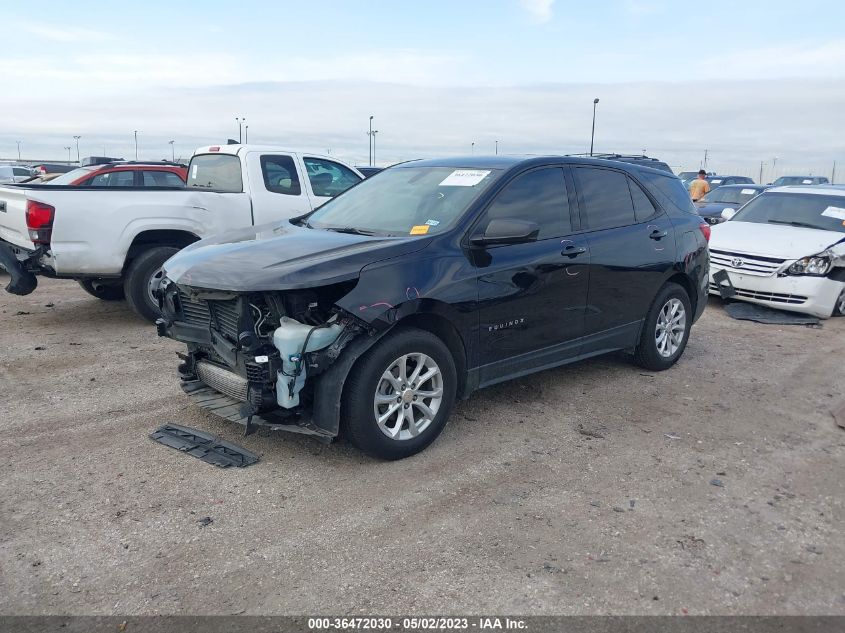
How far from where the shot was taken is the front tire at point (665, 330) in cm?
603

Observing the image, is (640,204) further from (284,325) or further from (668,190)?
(284,325)

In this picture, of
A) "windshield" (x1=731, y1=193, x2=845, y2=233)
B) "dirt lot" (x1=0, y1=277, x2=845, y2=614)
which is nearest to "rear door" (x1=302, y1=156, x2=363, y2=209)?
"dirt lot" (x1=0, y1=277, x2=845, y2=614)

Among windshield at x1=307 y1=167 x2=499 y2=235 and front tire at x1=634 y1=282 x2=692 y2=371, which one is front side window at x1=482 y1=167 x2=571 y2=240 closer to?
windshield at x1=307 y1=167 x2=499 y2=235

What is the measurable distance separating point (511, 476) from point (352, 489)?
93 cm

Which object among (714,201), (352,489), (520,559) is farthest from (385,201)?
(714,201)

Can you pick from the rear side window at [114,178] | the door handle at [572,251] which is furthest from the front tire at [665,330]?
the rear side window at [114,178]

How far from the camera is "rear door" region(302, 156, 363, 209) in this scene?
8.66m

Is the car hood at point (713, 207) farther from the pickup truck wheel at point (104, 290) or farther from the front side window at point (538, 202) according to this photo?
the pickup truck wheel at point (104, 290)

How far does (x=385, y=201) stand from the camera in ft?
16.9

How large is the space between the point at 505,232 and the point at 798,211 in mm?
7100

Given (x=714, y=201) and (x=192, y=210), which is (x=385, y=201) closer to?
(x=192, y=210)

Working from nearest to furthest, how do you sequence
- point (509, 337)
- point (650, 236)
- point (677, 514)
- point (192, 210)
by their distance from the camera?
point (677, 514), point (509, 337), point (650, 236), point (192, 210)

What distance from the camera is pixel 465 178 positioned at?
4.95 m

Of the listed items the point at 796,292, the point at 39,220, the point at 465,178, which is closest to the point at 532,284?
the point at 465,178
